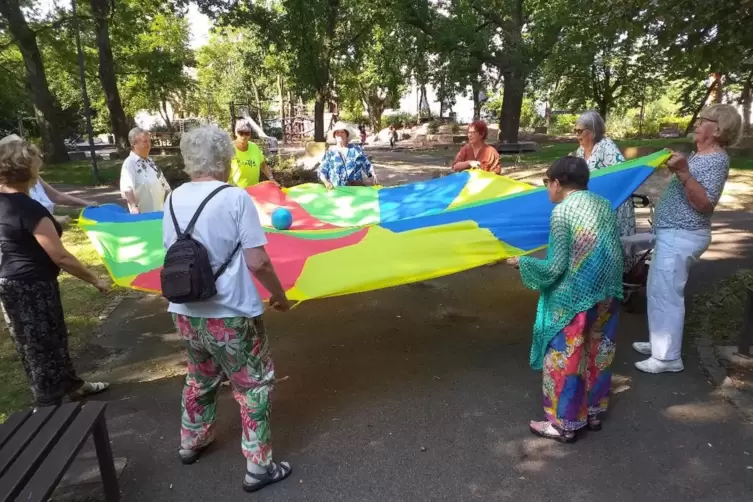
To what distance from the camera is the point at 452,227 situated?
341cm

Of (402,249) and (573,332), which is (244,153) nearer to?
(402,249)

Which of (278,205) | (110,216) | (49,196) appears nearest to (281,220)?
(278,205)

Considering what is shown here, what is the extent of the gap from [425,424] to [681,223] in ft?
6.55

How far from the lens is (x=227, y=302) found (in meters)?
2.32

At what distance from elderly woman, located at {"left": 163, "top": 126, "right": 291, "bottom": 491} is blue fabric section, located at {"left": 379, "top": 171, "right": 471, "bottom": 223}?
221cm

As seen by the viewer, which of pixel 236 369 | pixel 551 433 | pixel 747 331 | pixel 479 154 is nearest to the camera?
pixel 236 369

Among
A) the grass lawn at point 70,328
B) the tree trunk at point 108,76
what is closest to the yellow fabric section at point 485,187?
the grass lawn at point 70,328

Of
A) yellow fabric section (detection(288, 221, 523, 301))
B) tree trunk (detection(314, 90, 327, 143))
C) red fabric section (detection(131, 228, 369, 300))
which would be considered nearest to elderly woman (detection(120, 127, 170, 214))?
red fabric section (detection(131, 228, 369, 300))

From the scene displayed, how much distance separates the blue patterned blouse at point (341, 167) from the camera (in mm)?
5348

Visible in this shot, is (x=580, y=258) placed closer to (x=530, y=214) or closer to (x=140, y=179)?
(x=530, y=214)

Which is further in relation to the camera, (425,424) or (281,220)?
(281,220)

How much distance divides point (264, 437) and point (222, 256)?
89 cm

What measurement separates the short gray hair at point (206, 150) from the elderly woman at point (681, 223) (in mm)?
2540

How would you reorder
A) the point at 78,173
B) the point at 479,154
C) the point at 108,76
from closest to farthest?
the point at 479,154
the point at 78,173
the point at 108,76
